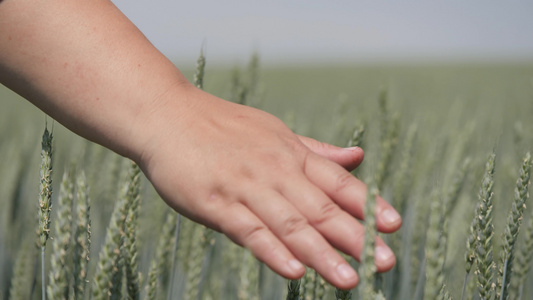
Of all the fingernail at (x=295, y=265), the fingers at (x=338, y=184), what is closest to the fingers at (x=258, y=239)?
the fingernail at (x=295, y=265)

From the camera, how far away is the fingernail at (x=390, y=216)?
2.12 ft

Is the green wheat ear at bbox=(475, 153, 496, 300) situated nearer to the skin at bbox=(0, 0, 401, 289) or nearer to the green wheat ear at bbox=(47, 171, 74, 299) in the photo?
the skin at bbox=(0, 0, 401, 289)

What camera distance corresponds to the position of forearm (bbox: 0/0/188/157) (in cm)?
75

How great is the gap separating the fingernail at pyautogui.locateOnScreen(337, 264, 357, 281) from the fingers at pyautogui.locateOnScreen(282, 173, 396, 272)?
1.8 inches

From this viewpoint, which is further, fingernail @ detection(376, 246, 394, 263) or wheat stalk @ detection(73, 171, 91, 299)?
wheat stalk @ detection(73, 171, 91, 299)

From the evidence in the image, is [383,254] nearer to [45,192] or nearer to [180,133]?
[180,133]

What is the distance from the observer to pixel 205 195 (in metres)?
0.69

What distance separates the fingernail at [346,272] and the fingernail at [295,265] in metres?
0.05

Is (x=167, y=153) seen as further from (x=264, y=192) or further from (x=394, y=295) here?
(x=394, y=295)

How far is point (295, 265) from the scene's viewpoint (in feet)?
2.05

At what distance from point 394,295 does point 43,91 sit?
1034 millimetres

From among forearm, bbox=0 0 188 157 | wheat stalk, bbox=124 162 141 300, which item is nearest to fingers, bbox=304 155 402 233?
forearm, bbox=0 0 188 157

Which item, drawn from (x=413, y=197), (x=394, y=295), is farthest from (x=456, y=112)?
(x=394, y=295)

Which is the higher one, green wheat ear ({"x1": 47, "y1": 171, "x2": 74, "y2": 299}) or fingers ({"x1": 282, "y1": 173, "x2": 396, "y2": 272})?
fingers ({"x1": 282, "y1": 173, "x2": 396, "y2": 272})
